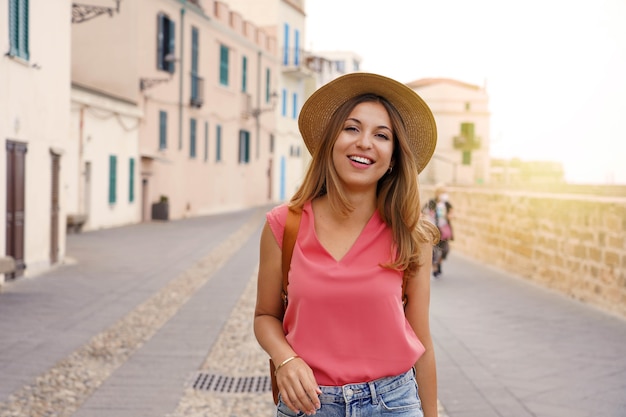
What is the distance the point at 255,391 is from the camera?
18.1 feet

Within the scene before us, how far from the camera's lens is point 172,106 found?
28375 mm

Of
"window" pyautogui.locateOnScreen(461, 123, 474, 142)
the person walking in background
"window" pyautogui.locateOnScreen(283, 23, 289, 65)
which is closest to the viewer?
the person walking in background

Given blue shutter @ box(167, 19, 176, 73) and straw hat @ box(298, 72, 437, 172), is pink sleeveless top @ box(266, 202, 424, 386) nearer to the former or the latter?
straw hat @ box(298, 72, 437, 172)

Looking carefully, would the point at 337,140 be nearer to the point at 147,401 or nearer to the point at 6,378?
the point at 147,401

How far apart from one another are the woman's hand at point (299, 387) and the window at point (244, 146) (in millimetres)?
34871

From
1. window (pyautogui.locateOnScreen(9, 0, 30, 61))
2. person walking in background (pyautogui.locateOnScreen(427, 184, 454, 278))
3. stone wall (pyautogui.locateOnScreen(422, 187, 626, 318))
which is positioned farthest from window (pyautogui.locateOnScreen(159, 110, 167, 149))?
person walking in background (pyautogui.locateOnScreen(427, 184, 454, 278))

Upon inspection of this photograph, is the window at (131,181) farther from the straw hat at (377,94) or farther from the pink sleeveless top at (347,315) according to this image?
the pink sleeveless top at (347,315)

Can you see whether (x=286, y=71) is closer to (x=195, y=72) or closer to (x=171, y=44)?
(x=195, y=72)

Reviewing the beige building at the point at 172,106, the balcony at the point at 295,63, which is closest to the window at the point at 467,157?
the balcony at the point at 295,63

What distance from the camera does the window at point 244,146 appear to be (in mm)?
36844

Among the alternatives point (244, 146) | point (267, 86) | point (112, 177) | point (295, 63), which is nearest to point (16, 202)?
point (112, 177)

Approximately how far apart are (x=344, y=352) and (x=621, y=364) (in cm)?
494

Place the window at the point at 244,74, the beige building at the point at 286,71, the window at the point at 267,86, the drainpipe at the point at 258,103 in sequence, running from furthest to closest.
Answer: the beige building at the point at 286,71
the window at the point at 267,86
the drainpipe at the point at 258,103
the window at the point at 244,74

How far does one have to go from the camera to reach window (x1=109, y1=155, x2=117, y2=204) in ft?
74.9
